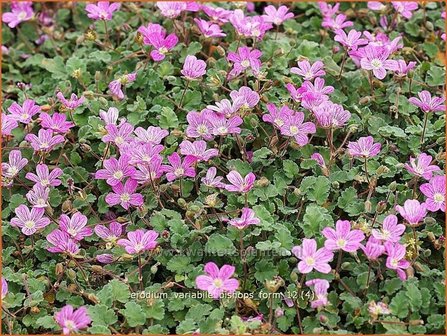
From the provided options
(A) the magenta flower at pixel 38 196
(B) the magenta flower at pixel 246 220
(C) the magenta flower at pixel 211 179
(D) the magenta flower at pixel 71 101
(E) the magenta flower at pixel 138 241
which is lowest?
(A) the magenta flower at pixel 38 196

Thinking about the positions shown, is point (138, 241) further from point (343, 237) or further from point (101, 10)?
point (101, 10)

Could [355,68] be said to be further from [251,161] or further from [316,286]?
[316,286]

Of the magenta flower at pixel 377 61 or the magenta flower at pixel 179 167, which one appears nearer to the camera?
the magenta flower at pixel 179 167

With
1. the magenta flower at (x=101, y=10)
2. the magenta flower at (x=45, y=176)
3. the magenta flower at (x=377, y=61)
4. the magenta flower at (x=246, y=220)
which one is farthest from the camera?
the magenta flower at (x=101, y=10)

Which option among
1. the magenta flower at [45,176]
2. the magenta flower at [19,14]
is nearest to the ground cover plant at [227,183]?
the magenta flower at [45,176]

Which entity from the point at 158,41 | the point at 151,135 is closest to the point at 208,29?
the point at 158,41

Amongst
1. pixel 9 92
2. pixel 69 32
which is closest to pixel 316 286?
pixel 9 92

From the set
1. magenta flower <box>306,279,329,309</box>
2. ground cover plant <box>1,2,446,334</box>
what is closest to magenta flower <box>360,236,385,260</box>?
ground cover plant <box>1,2,446,334</box>

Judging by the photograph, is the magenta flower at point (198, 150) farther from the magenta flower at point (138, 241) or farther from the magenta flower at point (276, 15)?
the magenta flower at point (276, 15)
